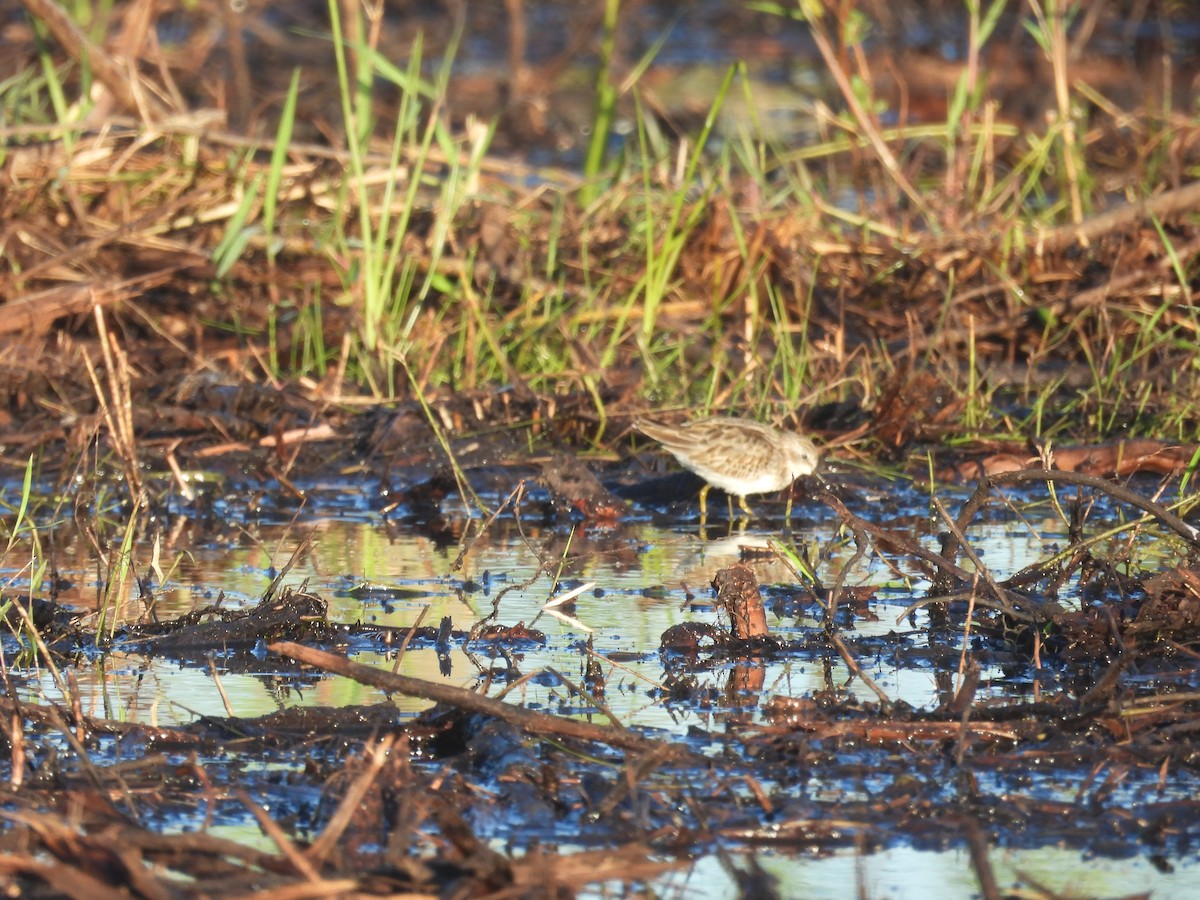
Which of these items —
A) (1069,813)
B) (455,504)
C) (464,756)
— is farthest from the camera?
(455,504)

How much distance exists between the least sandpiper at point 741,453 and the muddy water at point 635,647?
0.63 feet

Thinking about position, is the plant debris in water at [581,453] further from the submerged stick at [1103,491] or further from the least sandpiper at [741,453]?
the least sandpiper at [741,453]

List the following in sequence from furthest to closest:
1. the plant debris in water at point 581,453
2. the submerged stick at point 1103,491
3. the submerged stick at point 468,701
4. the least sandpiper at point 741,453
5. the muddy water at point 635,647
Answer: the least sandpiper at point 741,453 < the submerged stick at point 1103,491 < the submerged stick at point 468,701 < the plant debris in water at point 581,453 < the muddy water at point 635,647

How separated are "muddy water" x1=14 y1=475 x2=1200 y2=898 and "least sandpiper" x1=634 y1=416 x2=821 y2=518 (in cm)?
19

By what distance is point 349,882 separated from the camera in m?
2.88

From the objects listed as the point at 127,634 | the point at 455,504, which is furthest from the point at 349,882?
the point at 455,504

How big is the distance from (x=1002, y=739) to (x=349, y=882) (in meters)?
1.53

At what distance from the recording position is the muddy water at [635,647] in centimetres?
329

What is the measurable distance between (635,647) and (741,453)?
1744 mm

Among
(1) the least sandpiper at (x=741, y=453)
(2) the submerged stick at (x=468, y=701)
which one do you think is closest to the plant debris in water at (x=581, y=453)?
(2) the submerged stick at (x=468, y=701)

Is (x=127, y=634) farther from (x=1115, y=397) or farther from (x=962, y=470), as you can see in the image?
(x=1115, y=397)

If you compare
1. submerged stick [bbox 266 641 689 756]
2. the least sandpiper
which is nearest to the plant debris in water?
submerged stick [bbox 266 641 689 756]

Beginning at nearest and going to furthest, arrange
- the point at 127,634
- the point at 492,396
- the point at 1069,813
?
the point at 1069,813 → the point at 127,634 → the point at 492,396

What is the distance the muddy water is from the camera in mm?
3291
